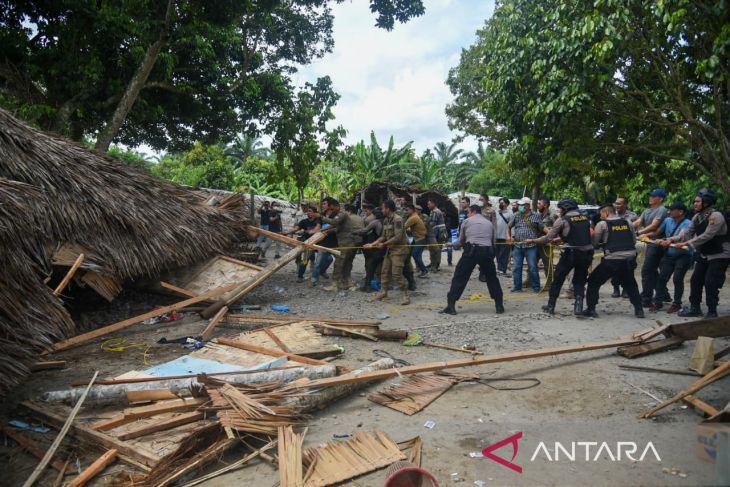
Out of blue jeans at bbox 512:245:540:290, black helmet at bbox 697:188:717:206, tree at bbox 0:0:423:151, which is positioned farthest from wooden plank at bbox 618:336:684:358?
tree at bbox 0:0:423:151

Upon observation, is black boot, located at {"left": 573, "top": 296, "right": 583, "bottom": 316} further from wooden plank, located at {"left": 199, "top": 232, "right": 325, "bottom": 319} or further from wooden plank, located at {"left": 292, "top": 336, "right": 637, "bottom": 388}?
→ wooden plank, located at {"left": 199, "top": 232, "right": 325, "bottom": 319}

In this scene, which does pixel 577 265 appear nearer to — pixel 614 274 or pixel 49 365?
pixel 614 274

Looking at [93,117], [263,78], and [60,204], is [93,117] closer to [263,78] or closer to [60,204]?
[263,78]

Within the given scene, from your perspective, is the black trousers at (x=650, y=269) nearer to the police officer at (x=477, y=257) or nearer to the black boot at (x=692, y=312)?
the black boot at (x=692, y=312)

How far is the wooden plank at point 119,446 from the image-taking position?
3.33m

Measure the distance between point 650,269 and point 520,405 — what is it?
4.99m

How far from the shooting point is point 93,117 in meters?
11.2

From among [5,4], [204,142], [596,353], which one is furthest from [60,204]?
[204,142]

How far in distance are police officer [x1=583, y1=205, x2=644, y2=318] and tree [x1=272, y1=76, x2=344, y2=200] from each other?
9.08 metres

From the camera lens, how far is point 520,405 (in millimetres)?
4141

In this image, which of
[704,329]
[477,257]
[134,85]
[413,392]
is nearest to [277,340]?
[413,392]

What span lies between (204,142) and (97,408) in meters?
11.5

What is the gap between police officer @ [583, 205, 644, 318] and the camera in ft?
22.4

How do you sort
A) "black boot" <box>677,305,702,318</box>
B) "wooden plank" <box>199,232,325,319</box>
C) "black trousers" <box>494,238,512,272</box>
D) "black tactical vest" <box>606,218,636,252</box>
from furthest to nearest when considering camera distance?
"black trousers" <box>494,238,512,272</box> → "wooden plank" <box>199,232,325,319</box> → "black boot" <box>677,305,702,318</box> → "black tactical vest" <box>606,218,636,252</box>
